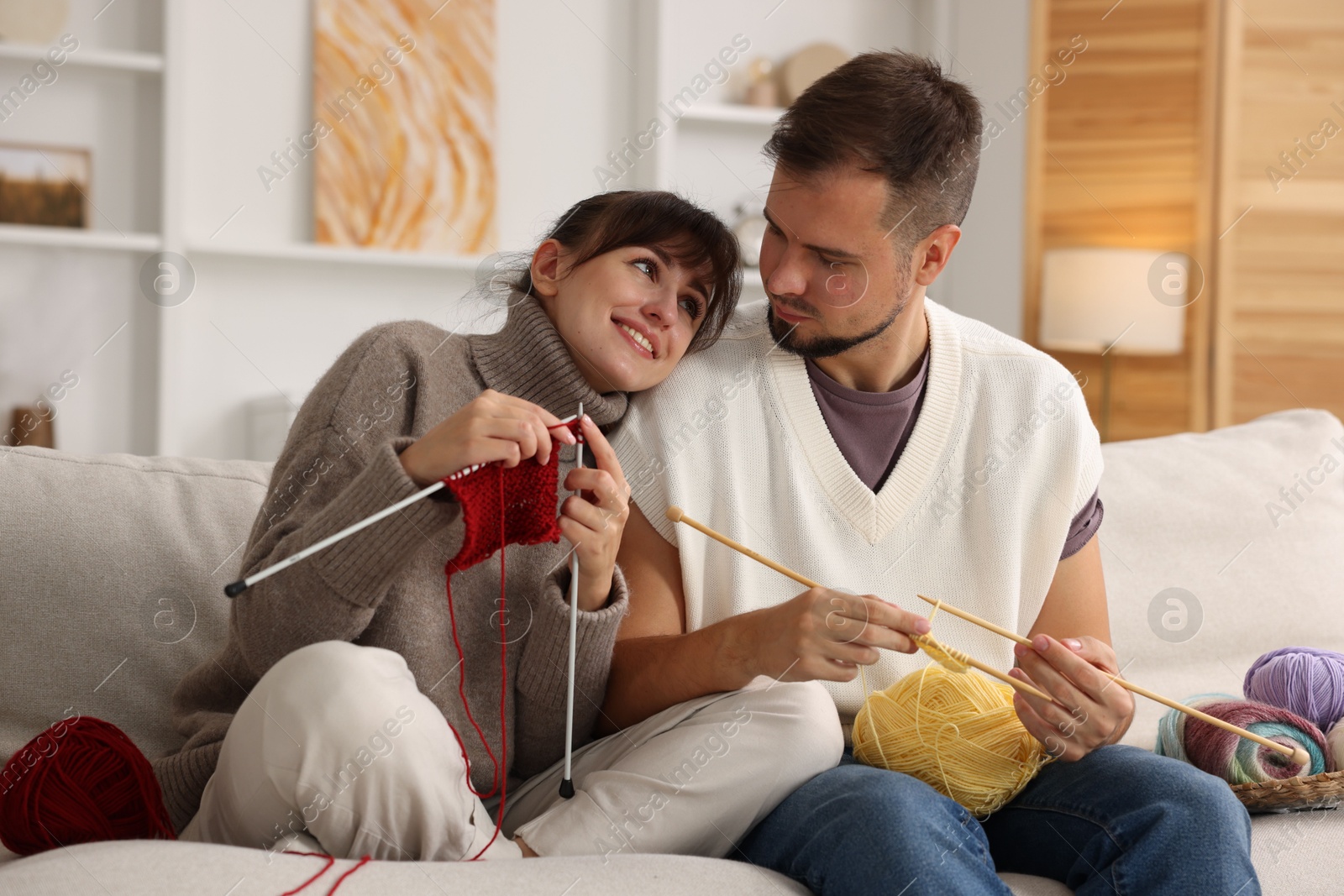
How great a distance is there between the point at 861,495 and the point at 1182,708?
1.41ft

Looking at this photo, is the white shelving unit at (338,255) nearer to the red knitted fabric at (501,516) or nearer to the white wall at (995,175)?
the white wall at (995,175)

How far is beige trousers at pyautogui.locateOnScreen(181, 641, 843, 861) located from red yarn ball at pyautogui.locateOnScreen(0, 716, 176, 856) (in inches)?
2.5

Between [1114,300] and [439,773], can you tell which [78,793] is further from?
[1114,300]

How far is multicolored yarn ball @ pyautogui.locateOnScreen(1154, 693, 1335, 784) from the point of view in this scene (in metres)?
1.36

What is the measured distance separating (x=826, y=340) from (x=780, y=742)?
54cm

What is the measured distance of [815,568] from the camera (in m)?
1.44

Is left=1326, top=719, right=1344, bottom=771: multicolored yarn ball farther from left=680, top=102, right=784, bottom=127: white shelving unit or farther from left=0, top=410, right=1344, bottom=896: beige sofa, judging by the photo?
left=680, top=102, right=784, bottom=127: white shelving unit

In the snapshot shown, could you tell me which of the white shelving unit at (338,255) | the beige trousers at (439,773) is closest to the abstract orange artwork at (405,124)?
the white shelving unit at (338,255)

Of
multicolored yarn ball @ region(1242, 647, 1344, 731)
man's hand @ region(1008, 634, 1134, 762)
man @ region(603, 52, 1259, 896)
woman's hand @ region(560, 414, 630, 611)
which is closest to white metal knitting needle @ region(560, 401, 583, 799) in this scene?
woman's hand @ region(560, 414, 630, 611)

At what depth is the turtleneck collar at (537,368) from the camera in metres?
1.38

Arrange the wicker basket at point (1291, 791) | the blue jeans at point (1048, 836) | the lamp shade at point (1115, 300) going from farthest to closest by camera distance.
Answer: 1. the lamp shade at point (1115, 300)
2. the wicker basket at point (1291, 791)
3. the blue jeans at point (1048, 836)

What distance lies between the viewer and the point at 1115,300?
11.0 feet

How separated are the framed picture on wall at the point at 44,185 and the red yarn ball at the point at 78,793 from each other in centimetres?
223

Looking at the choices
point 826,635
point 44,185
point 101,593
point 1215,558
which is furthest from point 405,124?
point 826,635
